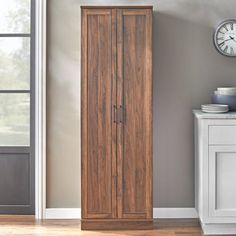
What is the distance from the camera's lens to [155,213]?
178 inches

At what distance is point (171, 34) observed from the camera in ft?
14.5

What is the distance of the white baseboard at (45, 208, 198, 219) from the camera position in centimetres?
451

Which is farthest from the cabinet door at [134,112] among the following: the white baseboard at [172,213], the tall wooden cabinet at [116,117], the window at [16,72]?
the window at [16,72]

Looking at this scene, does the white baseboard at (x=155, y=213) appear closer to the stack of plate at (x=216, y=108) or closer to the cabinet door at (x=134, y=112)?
the cabinet door at (x=134, y=112)

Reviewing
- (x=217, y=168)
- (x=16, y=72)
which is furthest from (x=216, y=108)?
(x=16, y=72)

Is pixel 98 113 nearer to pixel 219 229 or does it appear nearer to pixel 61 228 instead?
pixel 61 228

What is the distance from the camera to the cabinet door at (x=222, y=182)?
13.1ft

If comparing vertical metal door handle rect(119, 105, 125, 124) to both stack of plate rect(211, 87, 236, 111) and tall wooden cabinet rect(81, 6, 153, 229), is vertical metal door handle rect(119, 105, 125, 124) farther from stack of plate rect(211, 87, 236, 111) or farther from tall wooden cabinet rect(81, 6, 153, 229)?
stack of plate rect(211, 87, 236, 111)

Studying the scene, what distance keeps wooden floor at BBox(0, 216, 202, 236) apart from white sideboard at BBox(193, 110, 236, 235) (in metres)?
0.24

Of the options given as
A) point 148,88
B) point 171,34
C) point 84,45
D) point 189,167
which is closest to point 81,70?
point 84,45

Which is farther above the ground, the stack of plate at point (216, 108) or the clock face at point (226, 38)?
the clock face at point (226, 38)

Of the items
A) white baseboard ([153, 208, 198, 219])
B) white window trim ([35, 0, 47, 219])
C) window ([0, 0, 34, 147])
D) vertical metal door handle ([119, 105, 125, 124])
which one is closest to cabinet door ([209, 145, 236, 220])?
white baseboard ([153, 208, 198, 219])

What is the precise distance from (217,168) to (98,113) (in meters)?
0.95

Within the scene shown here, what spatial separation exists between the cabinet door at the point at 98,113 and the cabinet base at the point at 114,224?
48 millimetres
